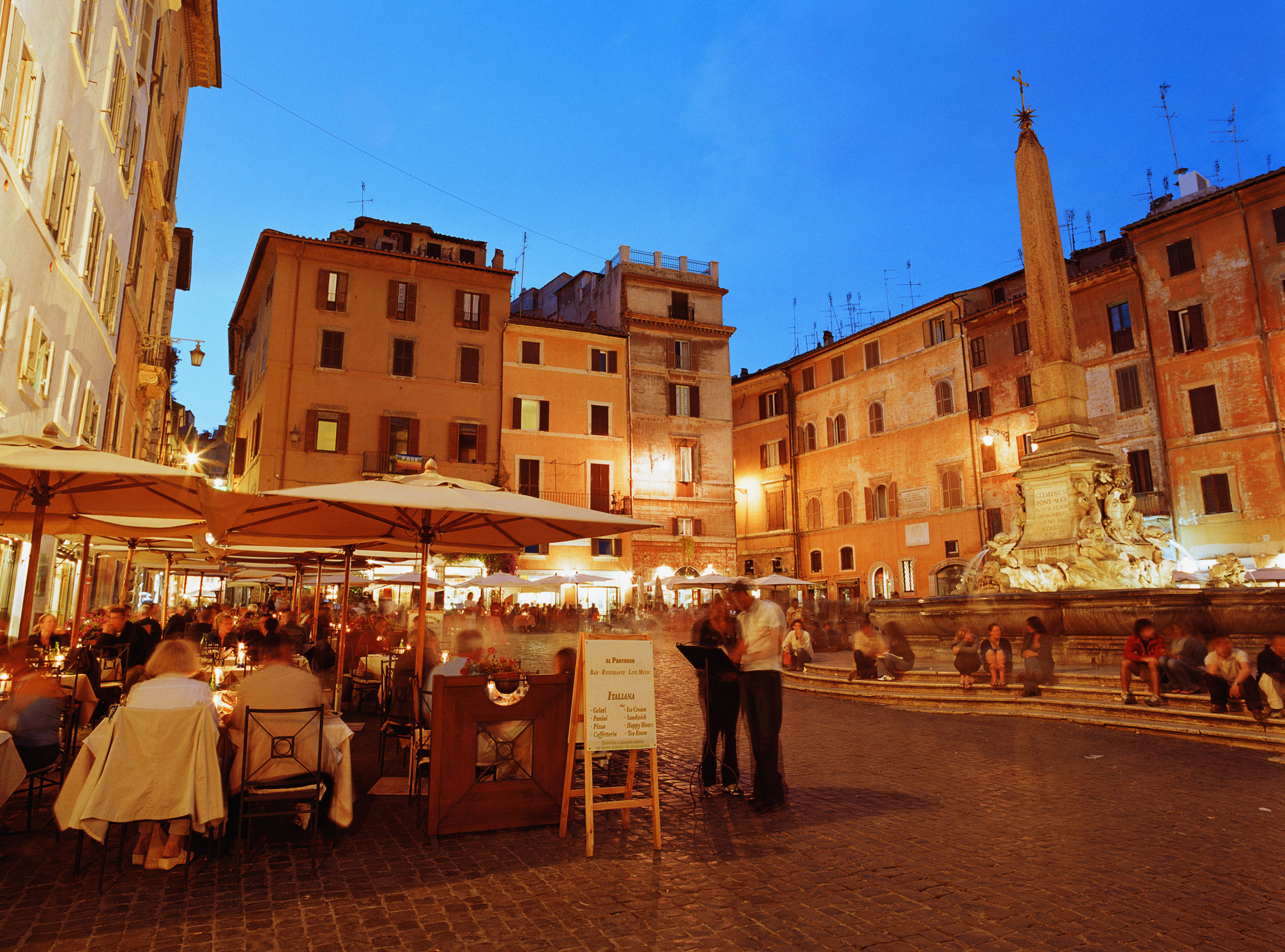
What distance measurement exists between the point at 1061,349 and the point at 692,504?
2700 cm

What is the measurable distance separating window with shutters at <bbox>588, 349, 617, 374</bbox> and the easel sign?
113 ft

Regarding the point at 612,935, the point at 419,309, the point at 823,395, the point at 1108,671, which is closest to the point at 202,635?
the point at 612,935

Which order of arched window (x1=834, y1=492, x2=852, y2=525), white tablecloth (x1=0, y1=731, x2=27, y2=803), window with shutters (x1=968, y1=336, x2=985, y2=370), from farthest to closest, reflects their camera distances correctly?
arched window (x1=834, y1=492, x2=852, y2=525)
window with shutters (x1=968, y1=336, x2=985, y2=370)
white tablecloth (x1=0, y1=731, x2=27, y2=803)

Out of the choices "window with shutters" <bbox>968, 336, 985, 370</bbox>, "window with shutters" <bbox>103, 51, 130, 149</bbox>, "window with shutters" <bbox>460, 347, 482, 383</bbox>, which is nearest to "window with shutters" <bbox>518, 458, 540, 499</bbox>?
"window with shutters" <bbox>460, 347, 482, 383</bbox>

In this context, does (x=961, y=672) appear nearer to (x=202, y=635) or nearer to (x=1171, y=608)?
(x=1171, y=608)

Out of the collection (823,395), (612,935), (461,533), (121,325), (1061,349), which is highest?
(823,395)

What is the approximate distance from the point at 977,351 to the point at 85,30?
104 ft

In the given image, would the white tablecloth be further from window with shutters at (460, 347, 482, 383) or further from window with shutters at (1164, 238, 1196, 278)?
window with shutters at (1164, 238, 1196, 278)

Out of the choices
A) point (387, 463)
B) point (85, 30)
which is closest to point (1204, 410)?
point (387, 463)

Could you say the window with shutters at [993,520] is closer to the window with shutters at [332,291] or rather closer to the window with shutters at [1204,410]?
the window with shutters at [1204,410]

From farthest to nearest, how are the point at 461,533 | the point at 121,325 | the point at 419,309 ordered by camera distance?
the point at 419,309 < the point at 121,325 < the point at 461,533

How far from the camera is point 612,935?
3553 mm

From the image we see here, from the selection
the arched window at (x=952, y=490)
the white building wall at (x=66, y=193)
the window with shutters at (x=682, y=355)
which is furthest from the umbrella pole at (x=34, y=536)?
the window with shutters at (x=682, y=355)

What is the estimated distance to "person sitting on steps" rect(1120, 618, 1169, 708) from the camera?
30.3 ft
